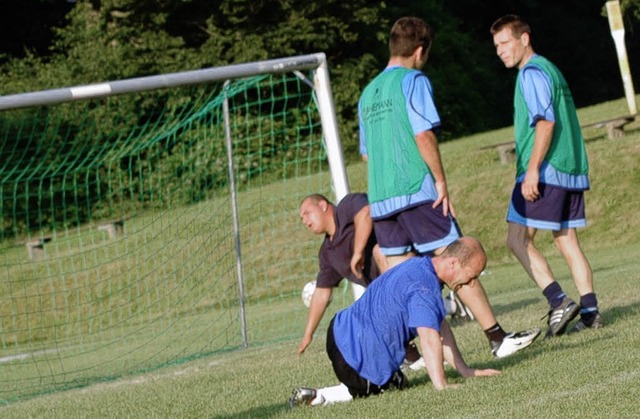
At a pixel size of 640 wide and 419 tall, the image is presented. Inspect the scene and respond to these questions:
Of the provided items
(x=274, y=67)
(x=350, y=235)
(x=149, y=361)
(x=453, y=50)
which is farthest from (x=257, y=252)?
(x=453, y=50)

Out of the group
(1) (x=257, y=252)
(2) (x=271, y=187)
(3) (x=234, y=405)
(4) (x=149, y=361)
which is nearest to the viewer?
(3) (x=234, y=405)

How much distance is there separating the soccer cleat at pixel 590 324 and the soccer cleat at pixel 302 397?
90.4 inches

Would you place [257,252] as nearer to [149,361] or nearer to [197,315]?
[197,315]

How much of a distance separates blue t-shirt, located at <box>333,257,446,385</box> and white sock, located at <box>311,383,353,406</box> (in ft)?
0.55

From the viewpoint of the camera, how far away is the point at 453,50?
41.5 meters

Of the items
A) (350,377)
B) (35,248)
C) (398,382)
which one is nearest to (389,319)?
(350,377)

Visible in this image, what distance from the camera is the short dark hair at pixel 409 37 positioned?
8.30m

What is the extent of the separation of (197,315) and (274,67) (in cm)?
618

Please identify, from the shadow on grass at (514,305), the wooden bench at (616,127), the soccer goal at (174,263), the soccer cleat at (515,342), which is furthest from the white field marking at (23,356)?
the wooden bench at (616,127)

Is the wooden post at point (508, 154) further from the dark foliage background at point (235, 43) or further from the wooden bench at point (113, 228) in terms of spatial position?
the dark foliage background at point (235, 43)

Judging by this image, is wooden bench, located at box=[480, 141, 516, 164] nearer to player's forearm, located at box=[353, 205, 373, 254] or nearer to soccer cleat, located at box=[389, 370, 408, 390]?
player's forearm, located at box=[353, 205, 373, 254]

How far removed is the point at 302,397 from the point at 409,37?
7.59 ft

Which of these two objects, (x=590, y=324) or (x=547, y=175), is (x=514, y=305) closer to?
(x=590, y=324)

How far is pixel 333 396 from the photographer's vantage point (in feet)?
24.2
